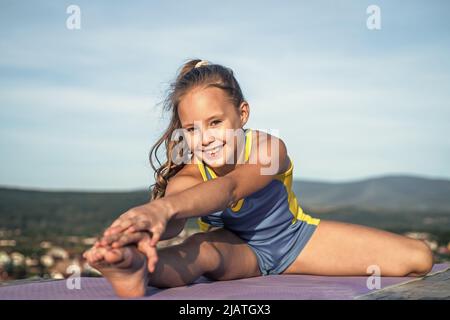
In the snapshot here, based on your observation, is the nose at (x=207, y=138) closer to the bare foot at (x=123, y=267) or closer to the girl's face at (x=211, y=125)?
the girl's face at (x=211, y=125)

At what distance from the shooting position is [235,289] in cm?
184

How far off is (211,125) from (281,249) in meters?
0.56

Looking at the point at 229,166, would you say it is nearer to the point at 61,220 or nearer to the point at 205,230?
the point at 205,230

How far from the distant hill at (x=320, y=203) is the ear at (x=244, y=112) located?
4.57 m

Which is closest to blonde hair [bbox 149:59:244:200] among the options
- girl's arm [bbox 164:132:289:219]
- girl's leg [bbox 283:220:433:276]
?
girl's arm [bbox 164:132:289:219]

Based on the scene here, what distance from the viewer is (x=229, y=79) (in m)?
2.22

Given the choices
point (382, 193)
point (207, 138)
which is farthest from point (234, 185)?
A: point (382, 193)

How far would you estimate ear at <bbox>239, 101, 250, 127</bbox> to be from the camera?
224 centimetres

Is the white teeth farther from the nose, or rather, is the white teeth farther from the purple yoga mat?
the purple yoga mat

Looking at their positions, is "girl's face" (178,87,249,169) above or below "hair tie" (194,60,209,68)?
below

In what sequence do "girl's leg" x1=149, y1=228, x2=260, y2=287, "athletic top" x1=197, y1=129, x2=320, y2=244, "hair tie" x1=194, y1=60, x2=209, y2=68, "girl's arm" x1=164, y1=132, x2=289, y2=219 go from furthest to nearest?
"hair tie" x1=194, y1=60, x2=209, y2=68
"athletic top" x1=197, y1=129, x2=320, y2=244
"girl's leg" x1=149, y1=228, x2=260, y2=287
"girl's arm" x1=164, y1=132, x2=289, y2=219

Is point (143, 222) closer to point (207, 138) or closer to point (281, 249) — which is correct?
point (207, 138)

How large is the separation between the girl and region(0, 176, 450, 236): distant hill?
14.9ft

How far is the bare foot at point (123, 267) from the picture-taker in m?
1.45
